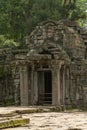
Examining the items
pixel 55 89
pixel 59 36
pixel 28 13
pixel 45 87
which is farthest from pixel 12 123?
pixel 28 13

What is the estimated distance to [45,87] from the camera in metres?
20.1

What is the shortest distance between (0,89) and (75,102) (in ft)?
14.8

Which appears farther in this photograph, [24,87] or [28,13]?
[28,13]

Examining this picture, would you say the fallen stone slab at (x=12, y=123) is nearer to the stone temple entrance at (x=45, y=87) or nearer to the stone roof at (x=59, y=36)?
the stone temple entrance at (x=45, y=87)

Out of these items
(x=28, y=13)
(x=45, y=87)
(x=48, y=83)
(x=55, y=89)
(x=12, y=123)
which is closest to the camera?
(x=12, y=123)

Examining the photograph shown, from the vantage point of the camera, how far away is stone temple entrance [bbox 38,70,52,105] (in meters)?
19.5

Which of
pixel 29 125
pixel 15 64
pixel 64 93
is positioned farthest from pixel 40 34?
pixel 29 125

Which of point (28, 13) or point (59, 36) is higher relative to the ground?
point (28, 13)

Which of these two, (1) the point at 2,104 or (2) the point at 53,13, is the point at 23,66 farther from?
(2) the point at 53,13

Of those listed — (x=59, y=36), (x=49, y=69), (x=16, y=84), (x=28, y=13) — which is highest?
(x=28, y=13)

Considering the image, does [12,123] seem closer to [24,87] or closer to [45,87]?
[24,87]

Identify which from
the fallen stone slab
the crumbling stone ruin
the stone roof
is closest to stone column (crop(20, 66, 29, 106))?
the crumbling stone ruin

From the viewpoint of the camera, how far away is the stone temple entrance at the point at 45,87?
19.5 m

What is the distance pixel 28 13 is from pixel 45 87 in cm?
1784
